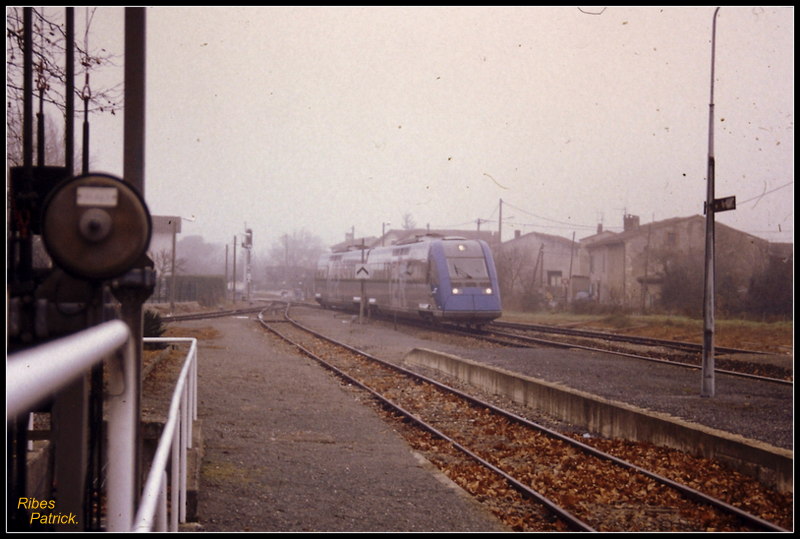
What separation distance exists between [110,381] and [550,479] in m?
6.90

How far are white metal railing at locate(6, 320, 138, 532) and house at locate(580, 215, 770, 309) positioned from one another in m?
45.1

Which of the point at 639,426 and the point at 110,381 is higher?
the point at 110,381

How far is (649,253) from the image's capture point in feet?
183

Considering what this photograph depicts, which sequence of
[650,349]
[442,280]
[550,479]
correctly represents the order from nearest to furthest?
[550,479] → [650,349] → [442,280]

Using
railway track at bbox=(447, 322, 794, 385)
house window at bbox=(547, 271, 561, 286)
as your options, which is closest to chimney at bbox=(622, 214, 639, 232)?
house window at bbox=(547, 271, 561, 286)

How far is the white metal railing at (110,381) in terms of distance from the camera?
2.96ft

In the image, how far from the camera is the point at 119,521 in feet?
5.05

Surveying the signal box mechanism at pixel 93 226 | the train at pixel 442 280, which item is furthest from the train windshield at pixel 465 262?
the signal box mechanism at pixel 93 226

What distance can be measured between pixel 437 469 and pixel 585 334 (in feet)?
68.0

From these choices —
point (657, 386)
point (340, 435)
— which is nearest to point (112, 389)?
point (340, 435)

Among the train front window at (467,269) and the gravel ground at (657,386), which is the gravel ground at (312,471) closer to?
the gravel ground at (657,386)

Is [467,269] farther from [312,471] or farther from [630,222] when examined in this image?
[630,222]

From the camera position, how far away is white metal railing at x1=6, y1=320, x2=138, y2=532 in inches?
35.5

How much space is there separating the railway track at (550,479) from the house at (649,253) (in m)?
35.9
